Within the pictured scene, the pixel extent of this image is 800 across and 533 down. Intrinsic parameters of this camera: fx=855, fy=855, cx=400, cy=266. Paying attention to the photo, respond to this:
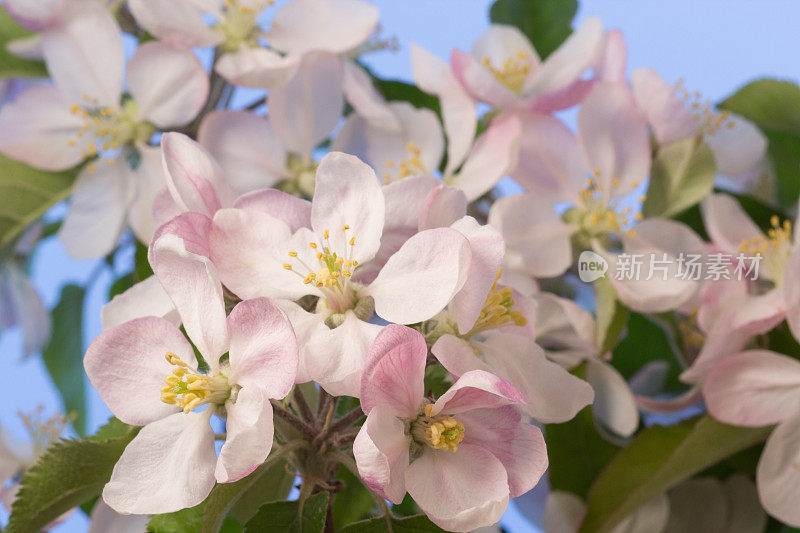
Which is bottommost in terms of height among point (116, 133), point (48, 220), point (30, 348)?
point (30, 348)

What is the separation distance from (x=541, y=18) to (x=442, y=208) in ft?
1.66

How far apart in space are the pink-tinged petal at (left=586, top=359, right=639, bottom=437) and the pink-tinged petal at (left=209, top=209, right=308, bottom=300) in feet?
0.97

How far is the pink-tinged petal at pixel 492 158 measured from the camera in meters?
0.58

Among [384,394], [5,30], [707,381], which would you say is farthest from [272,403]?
[5,30]

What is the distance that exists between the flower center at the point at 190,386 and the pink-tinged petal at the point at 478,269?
0.11 meters

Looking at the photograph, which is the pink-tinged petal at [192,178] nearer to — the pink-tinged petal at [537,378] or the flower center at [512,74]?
the pink-tinged petal at [537,378]

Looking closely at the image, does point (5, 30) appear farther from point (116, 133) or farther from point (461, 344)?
point (461, 344)

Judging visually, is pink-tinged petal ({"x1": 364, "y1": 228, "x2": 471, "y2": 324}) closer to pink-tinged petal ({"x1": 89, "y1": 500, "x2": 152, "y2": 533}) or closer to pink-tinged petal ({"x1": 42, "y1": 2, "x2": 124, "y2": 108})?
pink-tinged petal ({"x1": 89, "y1": 500, "x2": 152, "y2": 533})

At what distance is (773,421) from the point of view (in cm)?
56

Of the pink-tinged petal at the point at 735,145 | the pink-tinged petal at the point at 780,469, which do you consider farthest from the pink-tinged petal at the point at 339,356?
the pink-tinged petal at the point at 735,145

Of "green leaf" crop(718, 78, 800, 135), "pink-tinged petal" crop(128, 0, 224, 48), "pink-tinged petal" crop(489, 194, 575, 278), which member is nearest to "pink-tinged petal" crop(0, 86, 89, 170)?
"pink-tinged petal" crop(128, 0, 224, 48)

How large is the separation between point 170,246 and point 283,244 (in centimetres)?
6

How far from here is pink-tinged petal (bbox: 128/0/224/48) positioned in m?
0.58

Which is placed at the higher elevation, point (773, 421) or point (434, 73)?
point (434, 73)
